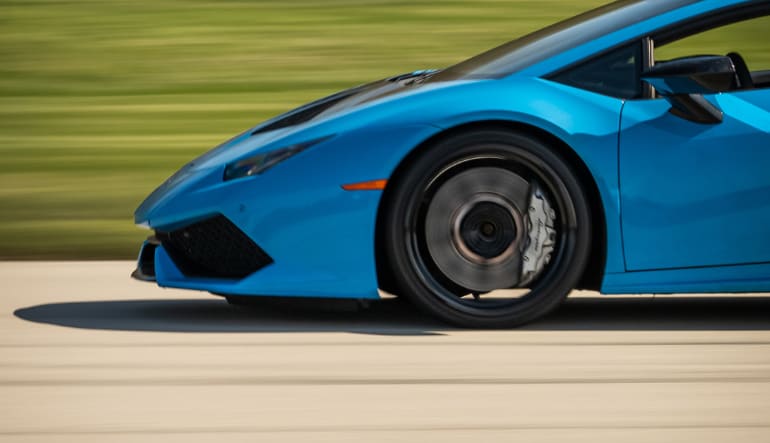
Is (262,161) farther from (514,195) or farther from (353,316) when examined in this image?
(514,195)

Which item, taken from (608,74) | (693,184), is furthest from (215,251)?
(693,184)

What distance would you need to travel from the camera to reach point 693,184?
4.61 metres

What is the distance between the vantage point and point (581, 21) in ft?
17.6

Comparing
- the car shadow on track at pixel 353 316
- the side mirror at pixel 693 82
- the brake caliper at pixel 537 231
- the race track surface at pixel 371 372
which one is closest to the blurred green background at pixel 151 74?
the car shadow on track at pixel 353 316

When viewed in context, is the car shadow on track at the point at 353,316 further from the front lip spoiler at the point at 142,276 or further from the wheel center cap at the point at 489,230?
the wheel center cap at the point at 489,230

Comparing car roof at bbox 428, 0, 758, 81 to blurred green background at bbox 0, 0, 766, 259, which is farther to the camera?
blurred green background at bbox 0, 0, 766, 259

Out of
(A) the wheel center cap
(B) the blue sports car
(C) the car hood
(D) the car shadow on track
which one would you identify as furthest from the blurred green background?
(A) the wheel center cap

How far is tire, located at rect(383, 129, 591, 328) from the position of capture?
4641 mm

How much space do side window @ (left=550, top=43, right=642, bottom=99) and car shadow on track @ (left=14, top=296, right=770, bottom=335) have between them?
2.79ft

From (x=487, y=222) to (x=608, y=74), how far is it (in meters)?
0.66

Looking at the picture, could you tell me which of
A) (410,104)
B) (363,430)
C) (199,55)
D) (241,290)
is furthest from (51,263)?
(199,55)

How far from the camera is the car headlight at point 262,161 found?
15.3 ft

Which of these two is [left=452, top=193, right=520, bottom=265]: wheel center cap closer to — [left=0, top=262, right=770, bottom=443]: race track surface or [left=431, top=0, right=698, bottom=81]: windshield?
[left=0, top=262, right=770, bottom=443]: race track surface

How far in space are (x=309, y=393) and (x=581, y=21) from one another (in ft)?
7.13
